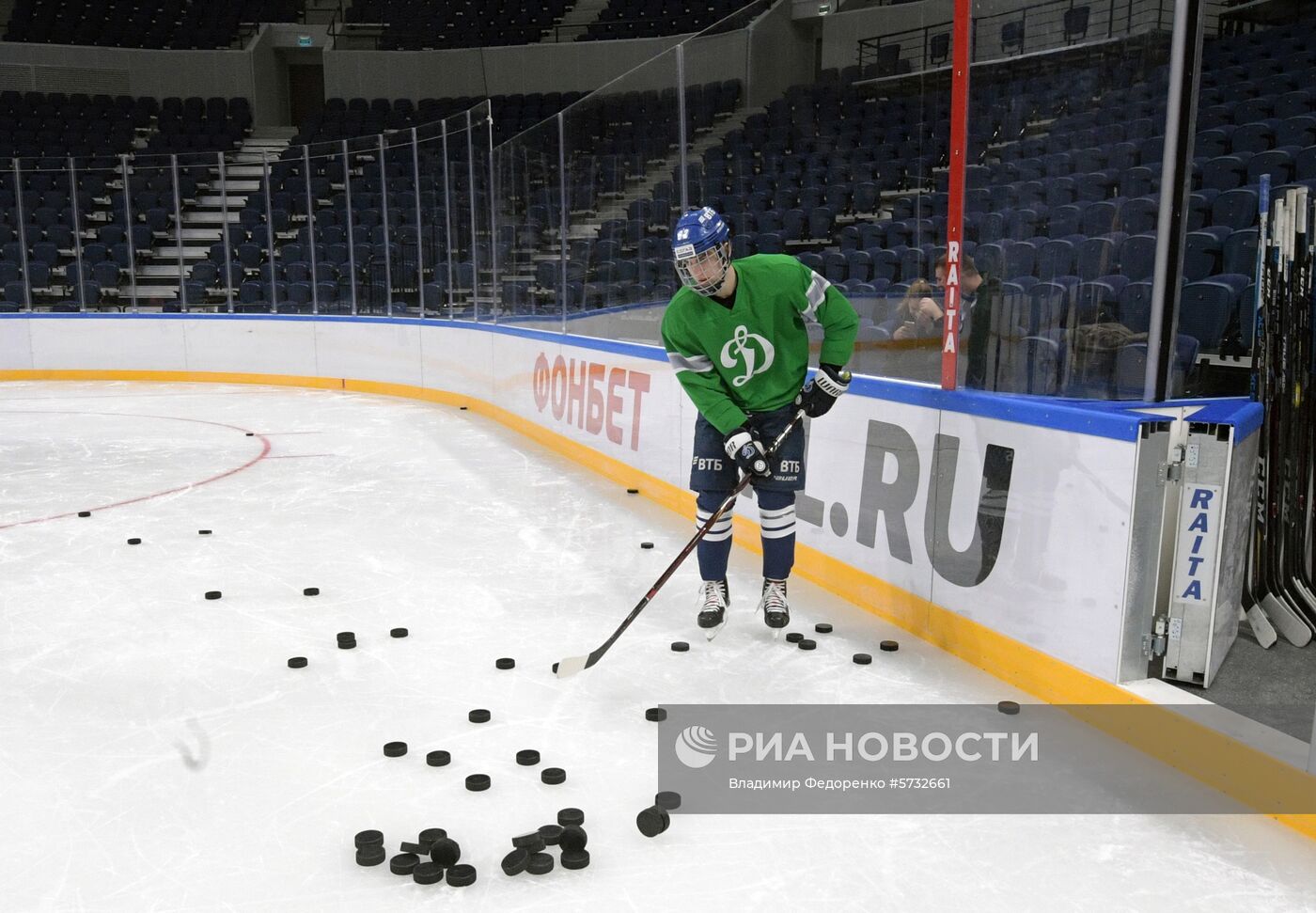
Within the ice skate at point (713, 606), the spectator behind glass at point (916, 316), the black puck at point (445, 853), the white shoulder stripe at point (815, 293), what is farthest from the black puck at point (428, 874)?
the spectator behind glass at point (916, 316)

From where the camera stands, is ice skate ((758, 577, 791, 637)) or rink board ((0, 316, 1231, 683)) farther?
ice skate ((758, 577, 791, 637))

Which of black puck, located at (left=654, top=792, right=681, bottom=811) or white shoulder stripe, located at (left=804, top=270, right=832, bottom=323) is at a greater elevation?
white shoulder stripe, located at (left=804, top=270, right=832, bottom=323)

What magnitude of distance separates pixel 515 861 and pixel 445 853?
14cm

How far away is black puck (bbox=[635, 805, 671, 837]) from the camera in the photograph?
2156mm

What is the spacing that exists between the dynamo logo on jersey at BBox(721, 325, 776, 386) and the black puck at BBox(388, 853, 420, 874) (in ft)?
6.12

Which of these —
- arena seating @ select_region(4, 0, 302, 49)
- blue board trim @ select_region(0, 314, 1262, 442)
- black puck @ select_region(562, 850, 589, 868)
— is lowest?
black puck @ select_region(562, 850, 589, 868)

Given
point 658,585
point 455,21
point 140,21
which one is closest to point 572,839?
point 658,585

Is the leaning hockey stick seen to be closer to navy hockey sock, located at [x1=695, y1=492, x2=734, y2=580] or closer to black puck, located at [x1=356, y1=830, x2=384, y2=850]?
navy hockey sock, located at [x1=695, y1=492, x2=734, y2=580]

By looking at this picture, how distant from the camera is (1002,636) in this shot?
3.04 meters

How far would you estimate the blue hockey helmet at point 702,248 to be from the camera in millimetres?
3129

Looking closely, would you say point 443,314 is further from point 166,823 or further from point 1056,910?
point 1056,910

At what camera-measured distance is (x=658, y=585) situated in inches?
128

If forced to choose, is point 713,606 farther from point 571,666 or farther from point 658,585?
point 571,666

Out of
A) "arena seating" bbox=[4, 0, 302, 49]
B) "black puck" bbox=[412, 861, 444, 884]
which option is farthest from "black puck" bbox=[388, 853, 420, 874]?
"arena seating" bbox=[4, 0, 302, 49]
